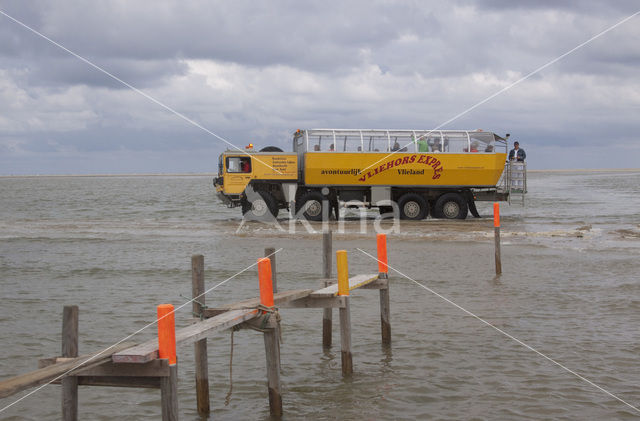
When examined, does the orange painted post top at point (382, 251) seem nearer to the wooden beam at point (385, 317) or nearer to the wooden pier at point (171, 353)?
the wooden beam at point (385, 317)

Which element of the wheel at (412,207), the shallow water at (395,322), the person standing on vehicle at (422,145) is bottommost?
the shallow water at (395,322)

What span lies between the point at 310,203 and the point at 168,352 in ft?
76.2

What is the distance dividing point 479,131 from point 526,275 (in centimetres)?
1374

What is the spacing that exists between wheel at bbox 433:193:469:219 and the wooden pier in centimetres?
2002

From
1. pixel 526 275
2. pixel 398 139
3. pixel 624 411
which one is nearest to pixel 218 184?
pixel 398 139

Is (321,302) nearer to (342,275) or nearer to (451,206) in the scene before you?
(342,275)

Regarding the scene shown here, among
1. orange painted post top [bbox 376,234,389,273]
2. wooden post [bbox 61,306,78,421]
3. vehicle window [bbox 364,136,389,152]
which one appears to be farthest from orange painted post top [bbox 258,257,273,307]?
vehicle window [bbox 364,136,389,152]

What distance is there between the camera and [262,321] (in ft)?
24.1

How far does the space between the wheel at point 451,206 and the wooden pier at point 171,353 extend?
20021 millimetres

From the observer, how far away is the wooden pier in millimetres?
5355

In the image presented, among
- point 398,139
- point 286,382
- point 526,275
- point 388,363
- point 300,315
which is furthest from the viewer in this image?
point 398,139

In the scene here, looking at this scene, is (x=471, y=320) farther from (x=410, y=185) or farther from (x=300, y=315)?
(x=410, y=185)

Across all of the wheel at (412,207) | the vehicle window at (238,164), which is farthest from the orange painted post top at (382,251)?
the wheel at (412,207)

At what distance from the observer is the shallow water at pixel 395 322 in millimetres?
7855
